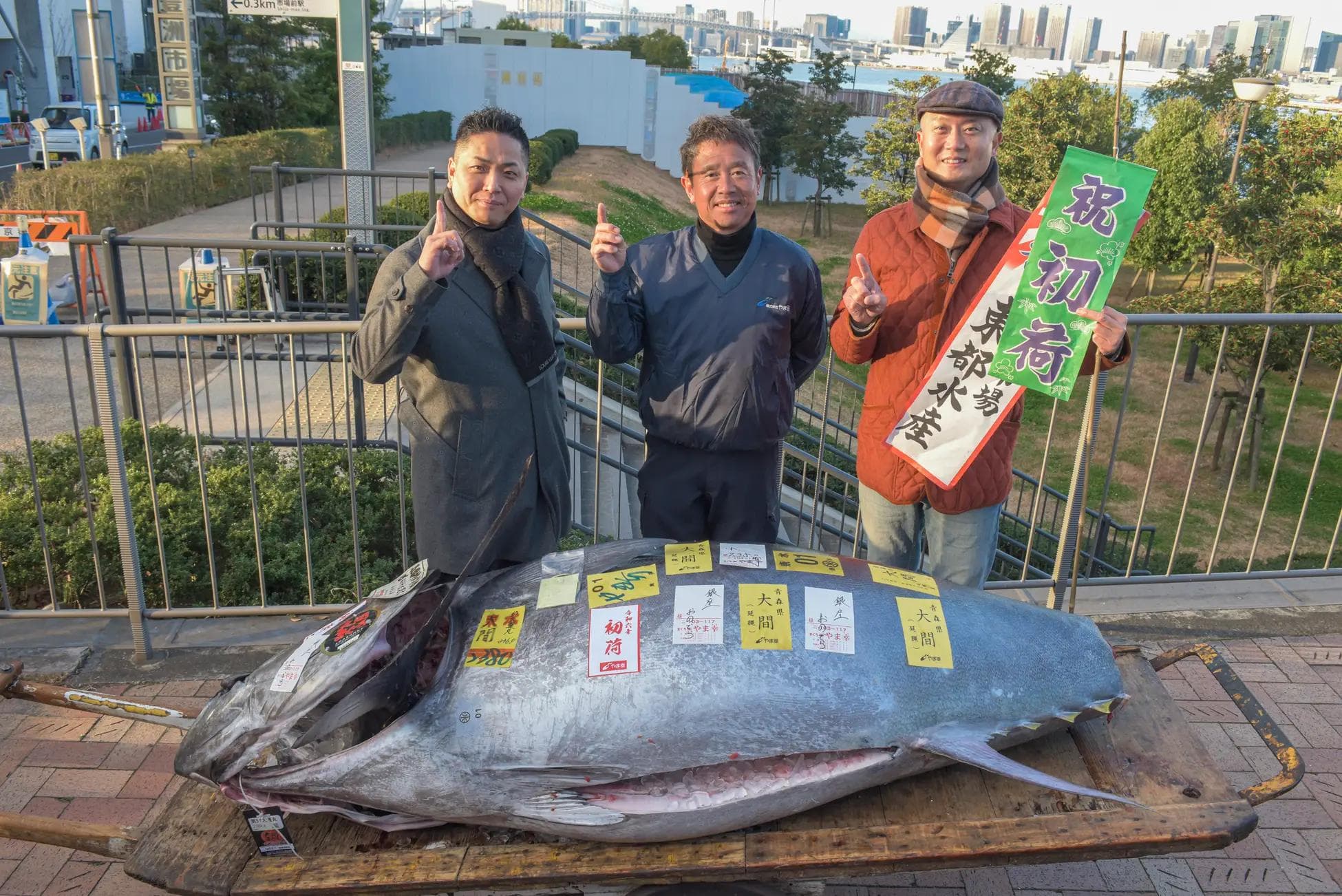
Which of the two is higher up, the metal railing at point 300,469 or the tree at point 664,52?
the tree at point 664,52

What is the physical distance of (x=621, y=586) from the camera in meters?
2.53

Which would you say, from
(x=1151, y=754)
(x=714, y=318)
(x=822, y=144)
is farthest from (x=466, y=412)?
(x=822, y=144)

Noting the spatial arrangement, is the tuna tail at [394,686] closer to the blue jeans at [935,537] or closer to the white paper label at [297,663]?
the white paper label at [297,663]

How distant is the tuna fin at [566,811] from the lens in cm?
220

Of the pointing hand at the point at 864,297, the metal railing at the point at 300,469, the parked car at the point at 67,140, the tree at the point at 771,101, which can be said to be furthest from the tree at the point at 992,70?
the pointing hand at the point at 864,297

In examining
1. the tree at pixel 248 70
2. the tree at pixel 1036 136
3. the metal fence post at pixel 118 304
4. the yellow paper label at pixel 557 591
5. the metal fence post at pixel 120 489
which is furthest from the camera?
the tree at pixel 248 70

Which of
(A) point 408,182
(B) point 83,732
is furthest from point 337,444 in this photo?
(A) point 408,182

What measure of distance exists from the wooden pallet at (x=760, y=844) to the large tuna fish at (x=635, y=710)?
67mm

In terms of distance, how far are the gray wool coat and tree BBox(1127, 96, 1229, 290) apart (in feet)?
70.4

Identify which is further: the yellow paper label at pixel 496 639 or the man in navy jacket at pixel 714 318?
the man in navy jacket at pixel 714 318

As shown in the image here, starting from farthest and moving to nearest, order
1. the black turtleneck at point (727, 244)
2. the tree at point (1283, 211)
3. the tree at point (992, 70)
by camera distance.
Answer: the tree at point (992, 70)
the tree at point (1283, 211)
the black turtleneck at point (727, 244)

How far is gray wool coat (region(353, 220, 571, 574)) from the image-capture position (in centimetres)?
285

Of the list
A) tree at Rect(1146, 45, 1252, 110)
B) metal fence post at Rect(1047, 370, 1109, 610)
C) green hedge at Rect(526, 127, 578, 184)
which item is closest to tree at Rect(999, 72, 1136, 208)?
green hedge at Rect(526, 127, 578, 184)

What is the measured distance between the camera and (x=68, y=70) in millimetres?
43125
